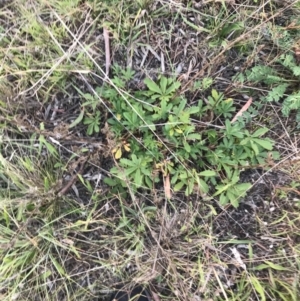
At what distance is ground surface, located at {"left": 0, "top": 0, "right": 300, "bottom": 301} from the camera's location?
1659mm

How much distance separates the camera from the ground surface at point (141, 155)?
65.3 inches

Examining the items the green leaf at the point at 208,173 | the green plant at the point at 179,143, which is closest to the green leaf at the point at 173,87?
the green plant at the point at 179,143

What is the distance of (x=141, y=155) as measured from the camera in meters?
1.66

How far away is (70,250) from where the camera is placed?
1.68 meters

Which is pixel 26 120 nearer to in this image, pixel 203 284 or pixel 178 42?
pixel 178 42

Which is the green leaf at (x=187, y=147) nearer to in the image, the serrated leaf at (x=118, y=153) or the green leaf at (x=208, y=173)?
the green leaf at (x=208, y=173)

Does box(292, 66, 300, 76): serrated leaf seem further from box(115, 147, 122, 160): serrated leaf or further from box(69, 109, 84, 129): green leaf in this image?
box(69, 109, 84, 129): green leaf

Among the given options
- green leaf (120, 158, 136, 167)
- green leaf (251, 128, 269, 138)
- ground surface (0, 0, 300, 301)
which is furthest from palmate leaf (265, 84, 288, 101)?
green leaf (120, 158, 136, 167)

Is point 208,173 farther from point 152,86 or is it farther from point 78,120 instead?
point 78,120

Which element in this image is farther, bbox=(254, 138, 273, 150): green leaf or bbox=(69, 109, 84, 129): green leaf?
bbox=(69, 109, 84, 129): green leaf

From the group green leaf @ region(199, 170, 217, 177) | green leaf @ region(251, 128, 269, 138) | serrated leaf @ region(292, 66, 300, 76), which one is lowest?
green leaf @ region(199, 170, 217, 177)

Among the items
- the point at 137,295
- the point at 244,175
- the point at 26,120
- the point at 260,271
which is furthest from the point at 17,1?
the point at 260,271

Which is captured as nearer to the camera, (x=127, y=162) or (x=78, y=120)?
(x=127, y=162)

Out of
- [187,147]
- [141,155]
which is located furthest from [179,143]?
[141,155]
